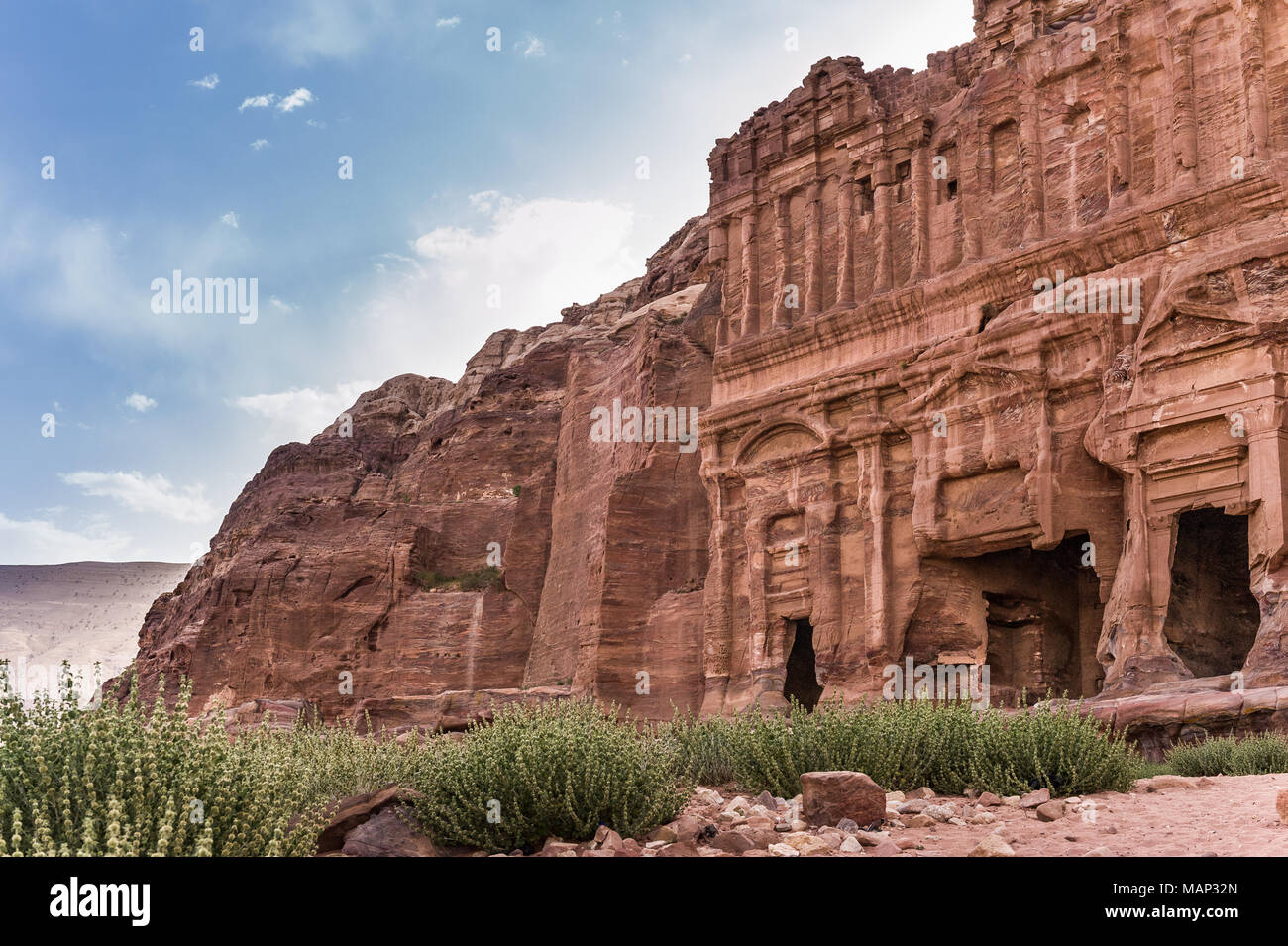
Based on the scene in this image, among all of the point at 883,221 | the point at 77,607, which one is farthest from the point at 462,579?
the point at 77,607

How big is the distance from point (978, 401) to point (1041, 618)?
4205 mm

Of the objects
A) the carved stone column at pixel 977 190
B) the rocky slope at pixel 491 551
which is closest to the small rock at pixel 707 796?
the rocky slope at pixel 491 551

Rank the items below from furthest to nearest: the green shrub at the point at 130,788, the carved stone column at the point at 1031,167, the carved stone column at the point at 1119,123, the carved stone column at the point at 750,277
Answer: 1. the carved stone column at the point at 750,277
2. the carved stone column at the point at 1031,167
3. the carved stone column at the point at 1119,123
4. the green shrub at the point at 130,788

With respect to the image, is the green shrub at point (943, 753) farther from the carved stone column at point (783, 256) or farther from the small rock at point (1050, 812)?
the carved stone column at point (783, 256)

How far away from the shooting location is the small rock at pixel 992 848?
24.4ft

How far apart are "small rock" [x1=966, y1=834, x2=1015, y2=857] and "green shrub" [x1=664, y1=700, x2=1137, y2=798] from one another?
9.98ft

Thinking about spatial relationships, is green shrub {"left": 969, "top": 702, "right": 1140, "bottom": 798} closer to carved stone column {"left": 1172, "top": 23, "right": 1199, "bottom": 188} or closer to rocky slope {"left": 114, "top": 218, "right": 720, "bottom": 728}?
Answer: carved stone column {"left": 1172, "top": 23, "right": 1199, "bottom": 188}

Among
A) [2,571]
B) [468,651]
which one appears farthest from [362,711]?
[2,571]

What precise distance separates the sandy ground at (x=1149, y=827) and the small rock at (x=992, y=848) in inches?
4.5

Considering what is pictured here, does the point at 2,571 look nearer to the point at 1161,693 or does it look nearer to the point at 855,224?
the point at 855,224

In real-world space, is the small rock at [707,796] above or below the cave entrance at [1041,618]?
below

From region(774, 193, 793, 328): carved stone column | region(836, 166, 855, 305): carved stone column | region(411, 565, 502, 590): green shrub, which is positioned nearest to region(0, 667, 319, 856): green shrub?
region(836, 166, 855, 305): carved stone column

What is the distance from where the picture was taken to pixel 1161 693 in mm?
17281

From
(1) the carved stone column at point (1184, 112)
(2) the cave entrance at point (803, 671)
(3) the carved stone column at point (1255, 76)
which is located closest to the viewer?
(3) the carved stone column at point (1255, 76)
